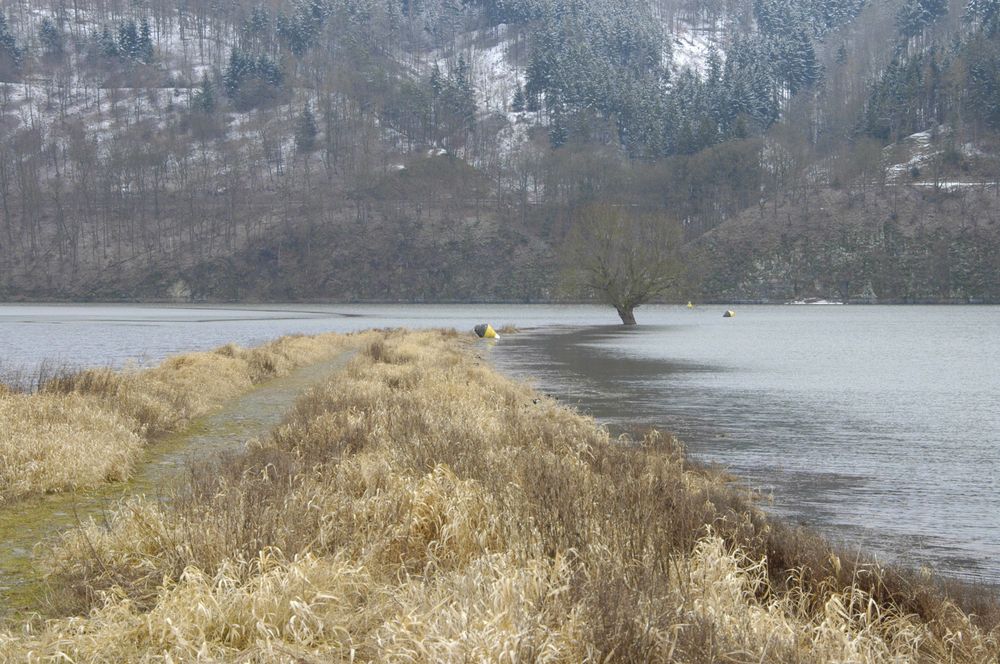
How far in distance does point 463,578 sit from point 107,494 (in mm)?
6309

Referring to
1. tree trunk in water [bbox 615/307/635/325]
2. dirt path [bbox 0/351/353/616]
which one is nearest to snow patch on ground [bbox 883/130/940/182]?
tree trunk in water [bbox 615/307/635/325]

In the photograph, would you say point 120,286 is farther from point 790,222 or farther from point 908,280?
point 908,280

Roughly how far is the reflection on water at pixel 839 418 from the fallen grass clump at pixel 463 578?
2560 mm

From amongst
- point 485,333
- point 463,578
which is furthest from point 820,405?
point 485,333

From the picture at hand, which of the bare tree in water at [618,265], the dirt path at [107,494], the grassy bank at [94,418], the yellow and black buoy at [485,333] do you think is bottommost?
the yellow and black buoy at [485,333]

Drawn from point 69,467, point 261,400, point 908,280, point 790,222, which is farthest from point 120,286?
point 69,467

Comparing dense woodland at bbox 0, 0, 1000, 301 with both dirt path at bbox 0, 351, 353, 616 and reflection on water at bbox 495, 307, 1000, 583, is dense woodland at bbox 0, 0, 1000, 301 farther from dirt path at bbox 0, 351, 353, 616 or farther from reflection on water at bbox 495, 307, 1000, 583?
dirt path at bbox 0, 351, 353, 616

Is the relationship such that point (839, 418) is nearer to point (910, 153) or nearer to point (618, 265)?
point (618, 265)

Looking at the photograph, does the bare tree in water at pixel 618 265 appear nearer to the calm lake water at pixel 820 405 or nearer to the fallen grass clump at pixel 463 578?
the calm lake water at pixel 820 405

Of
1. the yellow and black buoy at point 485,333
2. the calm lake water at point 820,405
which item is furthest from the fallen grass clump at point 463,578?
the yellow and black buoy at point 485,333

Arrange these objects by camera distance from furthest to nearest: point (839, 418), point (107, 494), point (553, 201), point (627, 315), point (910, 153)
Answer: point (553, 201) < point (910, 153) < point (627, 315) < point (839, 418) < point (107, 494)

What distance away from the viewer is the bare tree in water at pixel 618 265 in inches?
2822

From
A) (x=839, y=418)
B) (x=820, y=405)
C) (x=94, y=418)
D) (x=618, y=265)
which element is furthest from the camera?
(x=618, y=265)

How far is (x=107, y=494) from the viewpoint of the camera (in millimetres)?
10531
